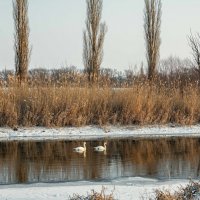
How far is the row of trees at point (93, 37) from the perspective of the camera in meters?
24.8

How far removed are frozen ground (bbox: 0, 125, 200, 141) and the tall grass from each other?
1.57 feet

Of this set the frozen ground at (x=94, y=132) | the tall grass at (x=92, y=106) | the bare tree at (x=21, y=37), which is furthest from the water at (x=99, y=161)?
the bare tree at (x=21, y=37)

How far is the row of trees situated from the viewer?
81.4ft

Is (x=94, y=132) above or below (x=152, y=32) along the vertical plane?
below

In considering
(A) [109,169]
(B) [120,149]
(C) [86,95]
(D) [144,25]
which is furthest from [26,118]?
(D) [144,25]

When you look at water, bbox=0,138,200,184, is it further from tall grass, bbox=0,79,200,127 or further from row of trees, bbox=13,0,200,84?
row of trees, bbox=13,0,200,84

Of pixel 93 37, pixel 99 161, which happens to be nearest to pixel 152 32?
pixel 93 37

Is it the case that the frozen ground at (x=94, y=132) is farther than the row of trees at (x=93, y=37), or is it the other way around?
the row of trees at (x=93, y=37)

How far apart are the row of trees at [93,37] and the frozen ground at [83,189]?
1557 cm

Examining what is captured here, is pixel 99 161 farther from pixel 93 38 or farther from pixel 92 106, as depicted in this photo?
pixel 93 38

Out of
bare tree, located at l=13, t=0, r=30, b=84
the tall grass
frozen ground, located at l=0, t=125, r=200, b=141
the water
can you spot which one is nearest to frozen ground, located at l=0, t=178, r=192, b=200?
the water

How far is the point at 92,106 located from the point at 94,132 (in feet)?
5.03

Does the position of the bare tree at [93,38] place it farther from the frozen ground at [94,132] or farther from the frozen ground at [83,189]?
the frozen ground at [83,189]

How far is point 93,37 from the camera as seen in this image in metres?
27.6
